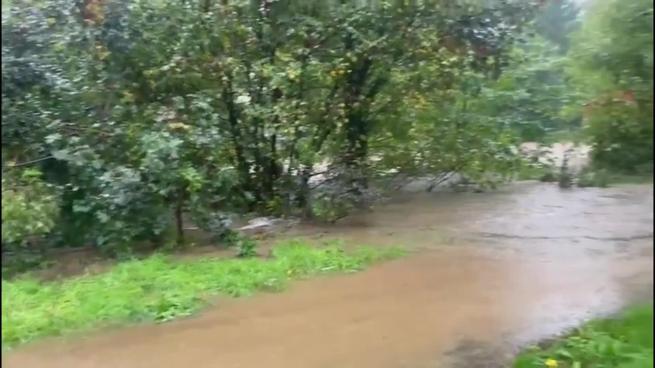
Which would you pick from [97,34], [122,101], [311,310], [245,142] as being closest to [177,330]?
[311,310]

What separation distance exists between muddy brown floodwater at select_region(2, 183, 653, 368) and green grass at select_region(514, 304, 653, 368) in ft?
0.25

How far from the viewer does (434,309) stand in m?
3.26

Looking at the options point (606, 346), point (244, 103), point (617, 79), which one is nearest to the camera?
point (617, 79)

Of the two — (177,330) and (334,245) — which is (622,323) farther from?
(334,245)

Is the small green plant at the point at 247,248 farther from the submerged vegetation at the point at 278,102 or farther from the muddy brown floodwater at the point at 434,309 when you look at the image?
the muddy brown floodwater at the point at 434,309

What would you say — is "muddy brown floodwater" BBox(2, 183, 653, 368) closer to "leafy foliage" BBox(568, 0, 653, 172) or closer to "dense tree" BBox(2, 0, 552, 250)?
"dense tree" BBox(2, 0, 552, 250)

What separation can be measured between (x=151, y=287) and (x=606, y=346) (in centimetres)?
164

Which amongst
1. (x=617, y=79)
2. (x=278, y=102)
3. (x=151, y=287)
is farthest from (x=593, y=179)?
(x=278, y=102)

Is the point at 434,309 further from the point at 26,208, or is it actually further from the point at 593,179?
the point at 26,208

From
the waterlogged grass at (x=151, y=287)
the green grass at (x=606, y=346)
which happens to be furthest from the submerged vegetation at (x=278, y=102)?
the green grass at (x=606, y=346)

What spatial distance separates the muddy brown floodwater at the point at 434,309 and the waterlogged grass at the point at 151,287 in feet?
0.23

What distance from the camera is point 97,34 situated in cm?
283

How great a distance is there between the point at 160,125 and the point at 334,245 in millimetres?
1138

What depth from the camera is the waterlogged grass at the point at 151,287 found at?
1992mm
